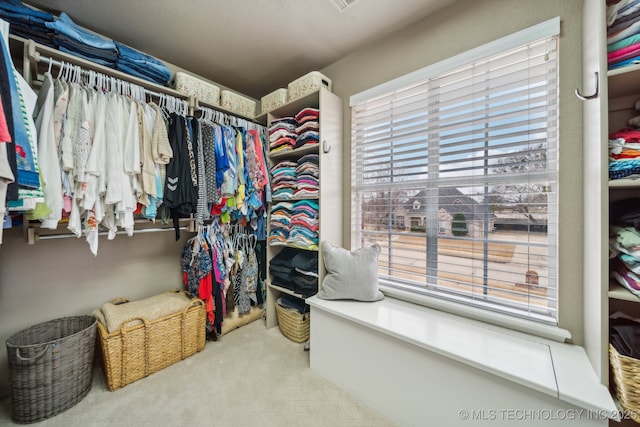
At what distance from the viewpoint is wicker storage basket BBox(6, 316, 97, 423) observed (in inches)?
49.5

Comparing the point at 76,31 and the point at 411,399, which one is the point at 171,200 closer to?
the point at 76,31

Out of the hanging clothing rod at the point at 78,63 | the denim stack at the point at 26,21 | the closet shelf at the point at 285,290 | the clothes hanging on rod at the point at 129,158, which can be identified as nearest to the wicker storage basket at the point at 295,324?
the closet shelf at the point at 285,290

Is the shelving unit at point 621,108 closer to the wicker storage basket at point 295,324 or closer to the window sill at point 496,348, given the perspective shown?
the window sill at point 496,348

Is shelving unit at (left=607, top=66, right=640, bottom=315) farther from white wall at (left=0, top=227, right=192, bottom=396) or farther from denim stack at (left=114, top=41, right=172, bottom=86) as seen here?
white wall at (left=0, top=227, right=192, bottom=396)

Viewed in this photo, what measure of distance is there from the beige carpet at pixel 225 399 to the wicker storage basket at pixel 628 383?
967 mm

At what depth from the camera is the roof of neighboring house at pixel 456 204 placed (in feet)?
4.86

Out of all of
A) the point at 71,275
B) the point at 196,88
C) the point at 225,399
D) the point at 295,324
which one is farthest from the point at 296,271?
the point at 196,88

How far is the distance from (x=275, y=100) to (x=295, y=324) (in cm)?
206

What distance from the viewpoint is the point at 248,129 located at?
2209 millimetres

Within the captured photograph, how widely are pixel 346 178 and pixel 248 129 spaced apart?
1.05 m

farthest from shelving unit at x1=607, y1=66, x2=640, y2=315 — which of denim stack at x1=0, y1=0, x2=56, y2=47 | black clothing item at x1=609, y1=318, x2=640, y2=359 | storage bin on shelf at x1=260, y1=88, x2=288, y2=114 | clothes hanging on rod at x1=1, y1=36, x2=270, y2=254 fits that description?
denim stack at x1=0, y1=0, x2=56, y2=47

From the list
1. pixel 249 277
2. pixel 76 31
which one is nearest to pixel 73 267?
pixel 249 277

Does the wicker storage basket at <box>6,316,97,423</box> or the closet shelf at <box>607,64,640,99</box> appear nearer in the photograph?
the closet shelf at <box>607,64,640,99</box>

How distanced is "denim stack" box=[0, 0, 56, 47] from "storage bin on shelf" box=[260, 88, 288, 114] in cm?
140
